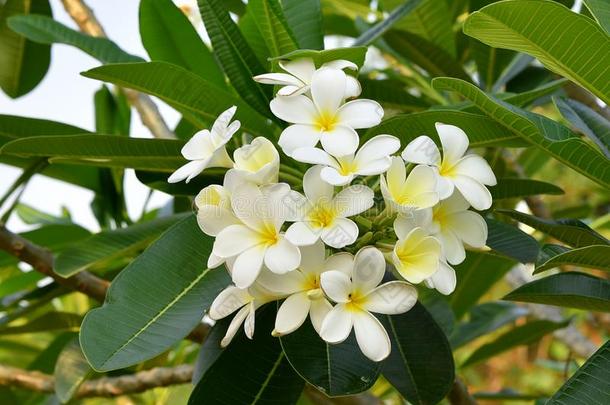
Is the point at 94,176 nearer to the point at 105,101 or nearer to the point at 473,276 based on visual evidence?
the point at 105,101

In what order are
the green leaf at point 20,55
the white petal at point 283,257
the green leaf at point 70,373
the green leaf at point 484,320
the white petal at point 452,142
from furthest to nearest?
the green leaf at point 484,320 < the green leaf at point 20,55 < the green leaf at point 70,373 < the white petal at point 452,142 < the white petal at point 283,257

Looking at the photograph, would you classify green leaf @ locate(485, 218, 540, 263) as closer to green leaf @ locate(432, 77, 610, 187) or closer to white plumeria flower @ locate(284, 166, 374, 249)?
green leaf @ locate(432, 77, 610, 187)

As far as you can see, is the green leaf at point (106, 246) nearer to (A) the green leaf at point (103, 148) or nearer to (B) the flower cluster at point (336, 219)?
(A) the green leaf at point (103, 148)

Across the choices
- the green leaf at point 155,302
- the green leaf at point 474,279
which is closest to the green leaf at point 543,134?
the green leaf at point 155,302

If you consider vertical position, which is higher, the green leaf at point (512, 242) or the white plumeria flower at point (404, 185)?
the white plumeria flower at point (404, 185)

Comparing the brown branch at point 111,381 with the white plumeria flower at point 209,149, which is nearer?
the white plumeria flower at point 209,149

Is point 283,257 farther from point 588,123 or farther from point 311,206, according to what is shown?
point 588,123
